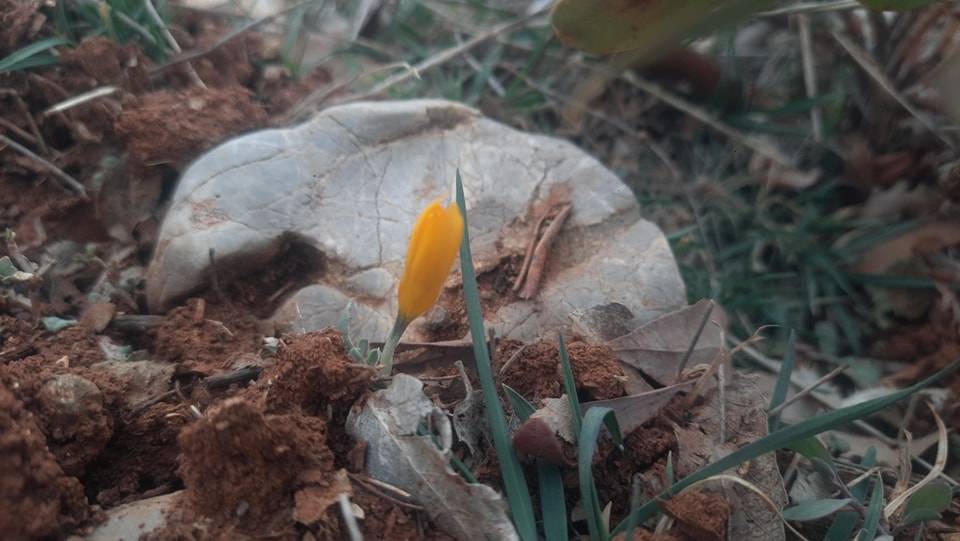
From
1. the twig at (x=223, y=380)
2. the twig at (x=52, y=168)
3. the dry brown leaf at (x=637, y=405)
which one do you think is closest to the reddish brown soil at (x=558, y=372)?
the dry brown leaf at (x=637, y=405)

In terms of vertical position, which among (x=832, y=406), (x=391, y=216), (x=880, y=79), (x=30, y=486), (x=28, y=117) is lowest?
(x=832, y=406)

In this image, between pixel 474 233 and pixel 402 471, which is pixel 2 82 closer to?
pixel 474 233

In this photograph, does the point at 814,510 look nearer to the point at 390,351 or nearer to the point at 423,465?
the point at 423,465

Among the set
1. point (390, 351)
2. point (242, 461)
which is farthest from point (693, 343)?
point (242, 461)

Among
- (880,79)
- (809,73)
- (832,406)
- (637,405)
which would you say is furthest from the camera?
(809,73)

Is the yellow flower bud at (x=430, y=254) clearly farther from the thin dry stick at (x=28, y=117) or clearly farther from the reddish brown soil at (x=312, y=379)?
the thin dry stick at (x=28, y=117)

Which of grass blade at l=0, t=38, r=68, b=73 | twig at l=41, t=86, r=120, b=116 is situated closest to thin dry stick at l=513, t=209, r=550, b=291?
twig at l=41, t=86, r=120, b=116

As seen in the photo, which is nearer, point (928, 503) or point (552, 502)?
point (552, 502)
